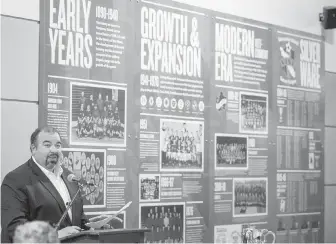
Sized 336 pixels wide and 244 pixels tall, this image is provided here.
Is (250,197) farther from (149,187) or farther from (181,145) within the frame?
(149,187)

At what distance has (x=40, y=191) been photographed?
5539 millimetres

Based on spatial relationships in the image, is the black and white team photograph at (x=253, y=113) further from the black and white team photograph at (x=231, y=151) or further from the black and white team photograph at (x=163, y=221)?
the black and white team photograph at (x=163, y=221)

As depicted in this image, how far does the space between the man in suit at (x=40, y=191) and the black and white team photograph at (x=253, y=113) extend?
3.14 meters

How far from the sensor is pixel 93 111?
679 cm

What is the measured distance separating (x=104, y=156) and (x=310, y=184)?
3.56 metres

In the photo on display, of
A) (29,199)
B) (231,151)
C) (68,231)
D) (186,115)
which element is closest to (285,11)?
(231,151)

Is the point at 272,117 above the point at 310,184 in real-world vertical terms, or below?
above

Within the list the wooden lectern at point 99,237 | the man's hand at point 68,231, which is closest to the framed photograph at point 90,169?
the man's hand at point 68,231

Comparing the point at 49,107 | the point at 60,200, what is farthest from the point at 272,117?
the point at 60,200

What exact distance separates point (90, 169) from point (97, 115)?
19.9 inches

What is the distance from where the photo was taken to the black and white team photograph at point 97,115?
6.62 m

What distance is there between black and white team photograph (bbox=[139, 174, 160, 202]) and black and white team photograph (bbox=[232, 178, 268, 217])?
1.26 meters

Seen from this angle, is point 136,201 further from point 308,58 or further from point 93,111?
point 308,58

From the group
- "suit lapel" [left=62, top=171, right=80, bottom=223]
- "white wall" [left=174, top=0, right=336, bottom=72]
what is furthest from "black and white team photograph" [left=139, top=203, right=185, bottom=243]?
"white wall" [left=174, top=0, right=336, bottom=72]
